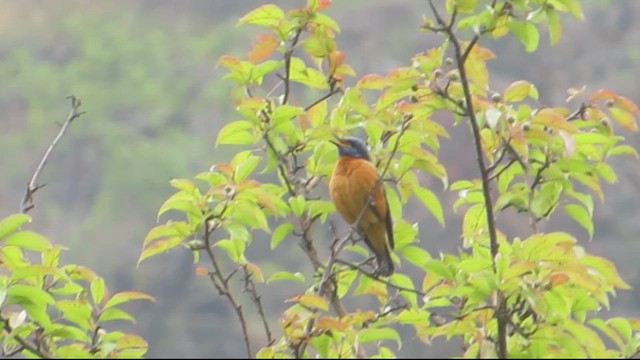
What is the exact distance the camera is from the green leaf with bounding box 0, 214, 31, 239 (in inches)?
73.0

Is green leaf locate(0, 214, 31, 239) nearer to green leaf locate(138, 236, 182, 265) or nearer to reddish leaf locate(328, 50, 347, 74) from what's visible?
green leaf locate(138, 236, 182, 265)

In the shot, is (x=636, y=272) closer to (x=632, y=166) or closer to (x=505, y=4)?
(x=632, y=166)

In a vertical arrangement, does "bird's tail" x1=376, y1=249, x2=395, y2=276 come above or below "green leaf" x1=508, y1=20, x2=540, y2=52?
below

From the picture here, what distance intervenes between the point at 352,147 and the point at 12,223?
33.4 inches

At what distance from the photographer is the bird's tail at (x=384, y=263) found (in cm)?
226

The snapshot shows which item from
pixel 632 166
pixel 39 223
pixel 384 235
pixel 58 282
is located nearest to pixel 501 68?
pixel 632 166

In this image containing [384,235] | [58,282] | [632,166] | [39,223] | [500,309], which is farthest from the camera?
[39,223]

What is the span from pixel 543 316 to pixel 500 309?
0.08m

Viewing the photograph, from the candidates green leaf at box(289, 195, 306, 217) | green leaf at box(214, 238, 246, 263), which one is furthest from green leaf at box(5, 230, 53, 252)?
green leaf at box(289, 195, 306, 217)

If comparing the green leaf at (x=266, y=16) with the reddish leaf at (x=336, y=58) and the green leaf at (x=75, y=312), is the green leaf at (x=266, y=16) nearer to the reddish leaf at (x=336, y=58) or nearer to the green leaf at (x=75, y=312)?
the reddish leaf at (x=336, y=58)

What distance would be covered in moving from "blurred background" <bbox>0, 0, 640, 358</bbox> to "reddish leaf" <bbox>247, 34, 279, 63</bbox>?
4.20 m

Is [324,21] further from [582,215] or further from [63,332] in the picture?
[63,332]

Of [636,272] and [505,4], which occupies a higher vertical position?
[636,272]

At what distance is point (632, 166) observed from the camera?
7.89m
